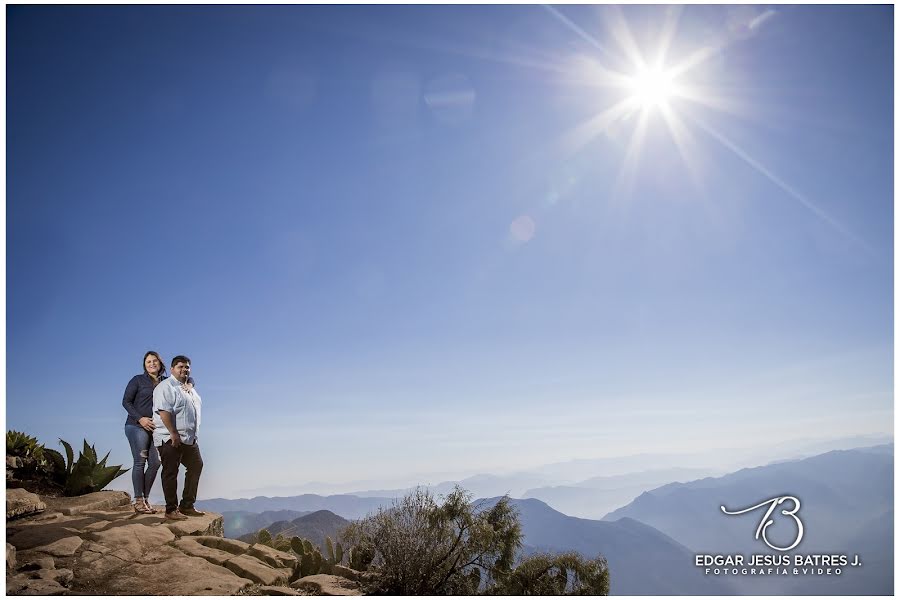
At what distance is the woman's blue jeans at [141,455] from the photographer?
26.4 feet

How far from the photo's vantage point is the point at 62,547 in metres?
6.34

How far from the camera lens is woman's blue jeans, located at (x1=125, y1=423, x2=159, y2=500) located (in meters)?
8.05

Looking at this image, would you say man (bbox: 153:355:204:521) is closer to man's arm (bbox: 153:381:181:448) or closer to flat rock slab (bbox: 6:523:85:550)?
man's arm (bbox: 153:381:181:448)

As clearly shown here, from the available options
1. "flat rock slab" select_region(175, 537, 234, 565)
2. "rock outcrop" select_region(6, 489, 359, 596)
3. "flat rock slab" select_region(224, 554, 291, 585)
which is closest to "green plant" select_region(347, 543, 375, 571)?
"rock outcrop" select_region(6, 489, 359, 596)

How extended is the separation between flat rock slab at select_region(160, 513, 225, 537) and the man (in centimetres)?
22

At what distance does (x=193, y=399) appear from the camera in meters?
8.13

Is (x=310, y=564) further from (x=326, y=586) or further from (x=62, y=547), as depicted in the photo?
(x=62, y=547)

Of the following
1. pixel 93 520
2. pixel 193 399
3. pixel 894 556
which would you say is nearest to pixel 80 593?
pixel 93 520

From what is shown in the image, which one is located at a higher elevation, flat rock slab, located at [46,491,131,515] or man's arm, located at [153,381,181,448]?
man's arm, located at [153,381,181,448]

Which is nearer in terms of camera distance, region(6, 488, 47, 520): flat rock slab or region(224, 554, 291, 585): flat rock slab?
region(224, 554, 291, 585): flat rock slab

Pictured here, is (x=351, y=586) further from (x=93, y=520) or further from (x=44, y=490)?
(x=44, y=490)

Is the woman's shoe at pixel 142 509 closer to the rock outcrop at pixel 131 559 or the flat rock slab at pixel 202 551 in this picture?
the rock outcrop at pixel 131 559

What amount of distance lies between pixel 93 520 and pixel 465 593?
5.82 m

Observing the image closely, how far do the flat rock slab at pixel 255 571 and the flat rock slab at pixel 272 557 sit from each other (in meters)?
0.35
